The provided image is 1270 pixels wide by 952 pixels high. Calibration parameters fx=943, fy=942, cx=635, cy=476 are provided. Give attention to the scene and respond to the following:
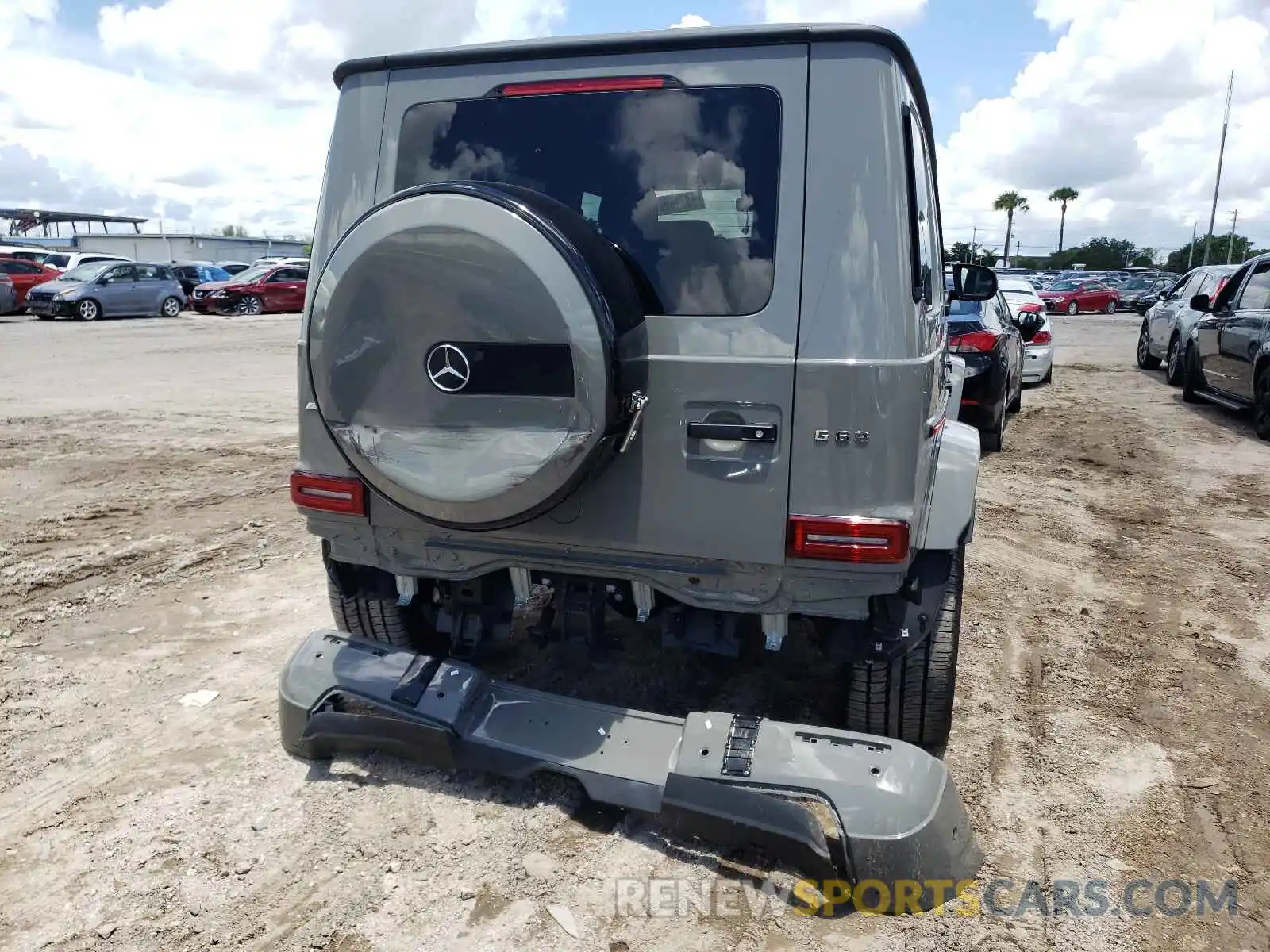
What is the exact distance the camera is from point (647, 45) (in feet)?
8.98

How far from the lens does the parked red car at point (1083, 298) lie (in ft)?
107

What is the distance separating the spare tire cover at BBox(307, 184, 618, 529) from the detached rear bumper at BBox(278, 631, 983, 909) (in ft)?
2.26

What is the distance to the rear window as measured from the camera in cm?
265

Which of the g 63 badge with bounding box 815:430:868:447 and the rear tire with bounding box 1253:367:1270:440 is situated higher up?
the g 63 badge with bounding box 815:430:868:447

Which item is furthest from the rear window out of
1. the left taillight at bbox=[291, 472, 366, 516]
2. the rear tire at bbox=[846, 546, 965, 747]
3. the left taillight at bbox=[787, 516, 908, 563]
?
the rear tire at bbox=[846, 546, 965, 747]

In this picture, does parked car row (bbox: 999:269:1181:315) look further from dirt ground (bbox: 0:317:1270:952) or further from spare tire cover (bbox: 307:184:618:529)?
spare tire cover (bbox: 307:184:618:529)

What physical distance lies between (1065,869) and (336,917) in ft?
6.80

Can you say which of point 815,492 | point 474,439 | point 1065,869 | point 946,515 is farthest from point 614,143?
point 1065,869

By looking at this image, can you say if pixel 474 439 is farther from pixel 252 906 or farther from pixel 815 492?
pixel 252 906

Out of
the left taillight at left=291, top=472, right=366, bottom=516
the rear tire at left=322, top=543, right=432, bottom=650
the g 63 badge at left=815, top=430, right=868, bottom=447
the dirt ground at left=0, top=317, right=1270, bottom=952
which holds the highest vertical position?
the g 63 badge at left=815, top=430, right=868, bottom=447

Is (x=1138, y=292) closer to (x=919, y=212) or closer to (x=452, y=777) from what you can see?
(x=919, y=212)

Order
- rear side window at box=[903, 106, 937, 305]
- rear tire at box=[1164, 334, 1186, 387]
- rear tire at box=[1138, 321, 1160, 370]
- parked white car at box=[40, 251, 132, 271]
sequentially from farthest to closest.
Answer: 1. parked white car at box=[40, 251, 132, 271]
2. rear tire at box=[1138, 321, 1160, 370]
3. rear tire at box=[1164, 334, 1186, 387]
4. rear side window at box=[903, 106, 937, 305]

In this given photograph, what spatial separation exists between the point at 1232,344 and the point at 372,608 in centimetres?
1010

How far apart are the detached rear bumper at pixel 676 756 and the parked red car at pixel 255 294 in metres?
25.5
